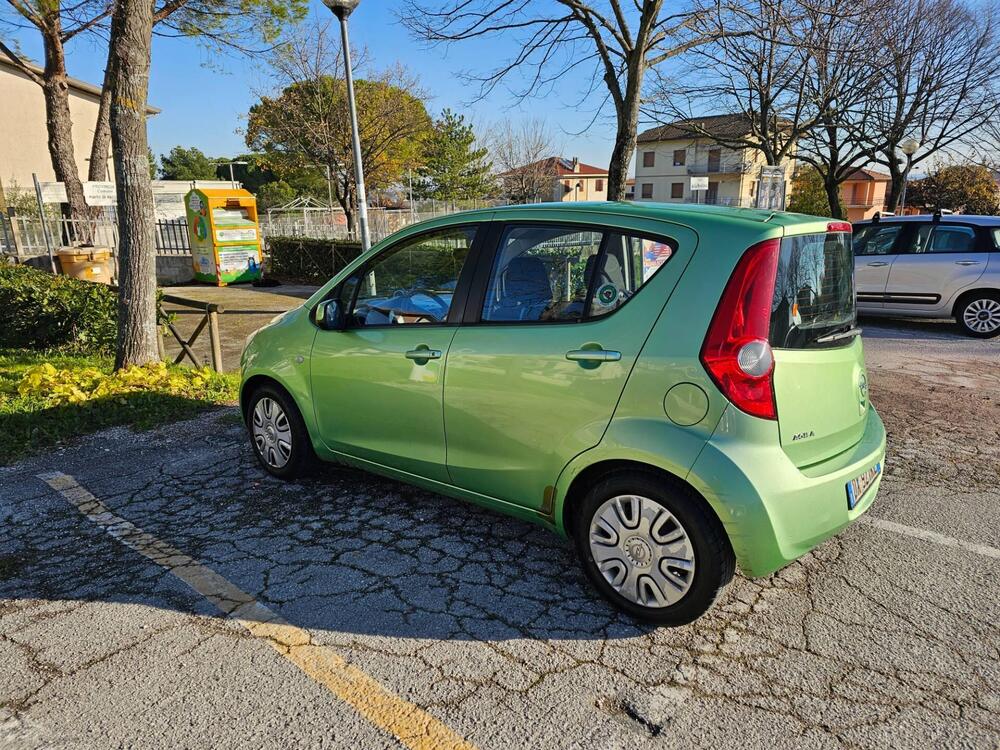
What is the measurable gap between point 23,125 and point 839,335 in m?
38.4

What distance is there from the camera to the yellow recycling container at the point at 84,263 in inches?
570

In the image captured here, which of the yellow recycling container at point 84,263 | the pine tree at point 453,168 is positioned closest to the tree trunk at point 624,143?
the yellow recycling container at point 84,263

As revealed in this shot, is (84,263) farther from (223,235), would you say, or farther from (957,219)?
(957,219)

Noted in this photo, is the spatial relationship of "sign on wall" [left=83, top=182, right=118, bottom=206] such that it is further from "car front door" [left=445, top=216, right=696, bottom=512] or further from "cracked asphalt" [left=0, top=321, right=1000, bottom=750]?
"car front door" [left=445, top=216, right=696, bottom=512]

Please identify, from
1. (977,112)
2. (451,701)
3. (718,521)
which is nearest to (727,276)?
(718,521)

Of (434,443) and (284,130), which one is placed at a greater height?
(284,130)

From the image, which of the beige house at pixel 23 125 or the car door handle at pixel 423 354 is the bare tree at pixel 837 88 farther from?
the beige house at pixel 23 125

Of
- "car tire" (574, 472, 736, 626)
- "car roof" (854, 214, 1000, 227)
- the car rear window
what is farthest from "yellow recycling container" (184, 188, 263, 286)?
the car rear window

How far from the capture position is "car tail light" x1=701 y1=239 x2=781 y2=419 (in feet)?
7.94

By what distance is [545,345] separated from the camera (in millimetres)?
2820

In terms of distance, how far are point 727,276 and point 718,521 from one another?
0.90 m

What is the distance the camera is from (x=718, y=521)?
250 cm

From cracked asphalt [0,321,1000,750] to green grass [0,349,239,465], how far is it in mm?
1194

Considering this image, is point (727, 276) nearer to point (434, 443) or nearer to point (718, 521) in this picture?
point (718, 521)
